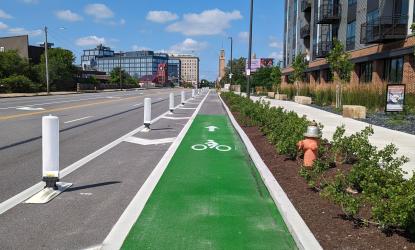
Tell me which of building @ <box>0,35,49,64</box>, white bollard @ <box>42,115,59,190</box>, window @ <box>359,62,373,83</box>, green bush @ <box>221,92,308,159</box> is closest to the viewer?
white bollard @ <box>42,115,59,190</box>

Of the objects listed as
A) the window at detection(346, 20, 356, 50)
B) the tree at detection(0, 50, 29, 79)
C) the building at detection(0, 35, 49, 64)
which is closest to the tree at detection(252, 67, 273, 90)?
the window at detection(346, 20, 356, 50)

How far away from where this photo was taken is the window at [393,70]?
2772cm

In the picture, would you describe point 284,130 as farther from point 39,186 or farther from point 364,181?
point 39,186

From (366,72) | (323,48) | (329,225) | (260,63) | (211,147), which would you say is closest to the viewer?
(329,225)

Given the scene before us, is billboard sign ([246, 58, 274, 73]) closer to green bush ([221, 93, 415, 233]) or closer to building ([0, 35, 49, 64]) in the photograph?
building ([0, 35, 49, 64])

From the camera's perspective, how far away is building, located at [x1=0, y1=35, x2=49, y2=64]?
7525cm

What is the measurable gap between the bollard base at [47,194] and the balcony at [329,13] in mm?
39795

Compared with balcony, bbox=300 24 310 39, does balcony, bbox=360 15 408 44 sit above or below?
below

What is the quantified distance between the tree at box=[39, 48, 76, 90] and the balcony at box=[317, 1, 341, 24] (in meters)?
38.8

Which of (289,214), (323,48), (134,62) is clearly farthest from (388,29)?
(134,62)

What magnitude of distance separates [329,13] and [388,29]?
16225 mm

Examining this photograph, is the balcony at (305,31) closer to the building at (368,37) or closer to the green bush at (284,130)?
the building at (368,37)

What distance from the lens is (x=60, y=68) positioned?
226 ft

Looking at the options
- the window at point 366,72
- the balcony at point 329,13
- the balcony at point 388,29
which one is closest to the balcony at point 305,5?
the balcony at point 329,13
